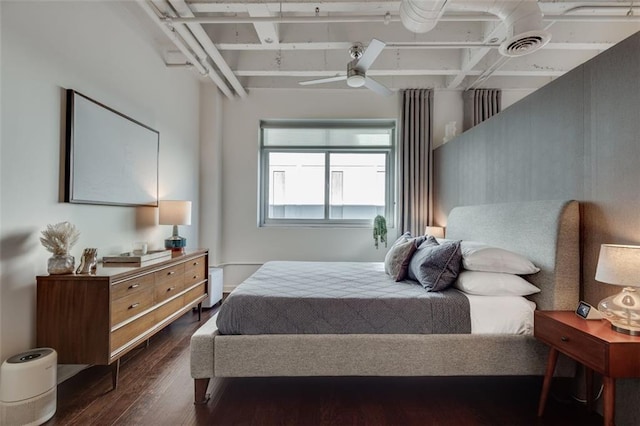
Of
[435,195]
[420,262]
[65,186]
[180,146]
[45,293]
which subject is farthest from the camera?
[435,195]

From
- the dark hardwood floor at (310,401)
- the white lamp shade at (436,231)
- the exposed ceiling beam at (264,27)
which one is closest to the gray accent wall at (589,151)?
the dark hardwood floor at (310,401)

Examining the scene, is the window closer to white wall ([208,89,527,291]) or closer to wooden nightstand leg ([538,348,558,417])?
white wall ([208,89,527,291])

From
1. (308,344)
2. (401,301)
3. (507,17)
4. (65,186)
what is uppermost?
(507,17)

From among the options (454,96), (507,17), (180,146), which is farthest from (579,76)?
(180,146)

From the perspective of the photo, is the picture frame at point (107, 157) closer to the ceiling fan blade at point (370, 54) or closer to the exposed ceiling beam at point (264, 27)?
the exposed ceiling beam at point (264, 27)

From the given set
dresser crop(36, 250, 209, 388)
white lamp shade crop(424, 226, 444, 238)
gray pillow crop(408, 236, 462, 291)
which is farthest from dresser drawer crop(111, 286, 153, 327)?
white lamp shade crop(424, 226, 444, 238)

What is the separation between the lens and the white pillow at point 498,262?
81.0 inches

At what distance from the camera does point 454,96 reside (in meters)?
4.47

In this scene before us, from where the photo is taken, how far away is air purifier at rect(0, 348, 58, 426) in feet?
5.30

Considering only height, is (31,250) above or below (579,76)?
below

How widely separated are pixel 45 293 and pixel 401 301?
2.19 metres

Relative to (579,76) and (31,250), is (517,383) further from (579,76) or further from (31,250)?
(31,250)

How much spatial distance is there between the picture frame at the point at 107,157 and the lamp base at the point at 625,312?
3.27 metres

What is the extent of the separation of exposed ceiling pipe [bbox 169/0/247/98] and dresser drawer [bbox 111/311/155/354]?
8.09 ft
